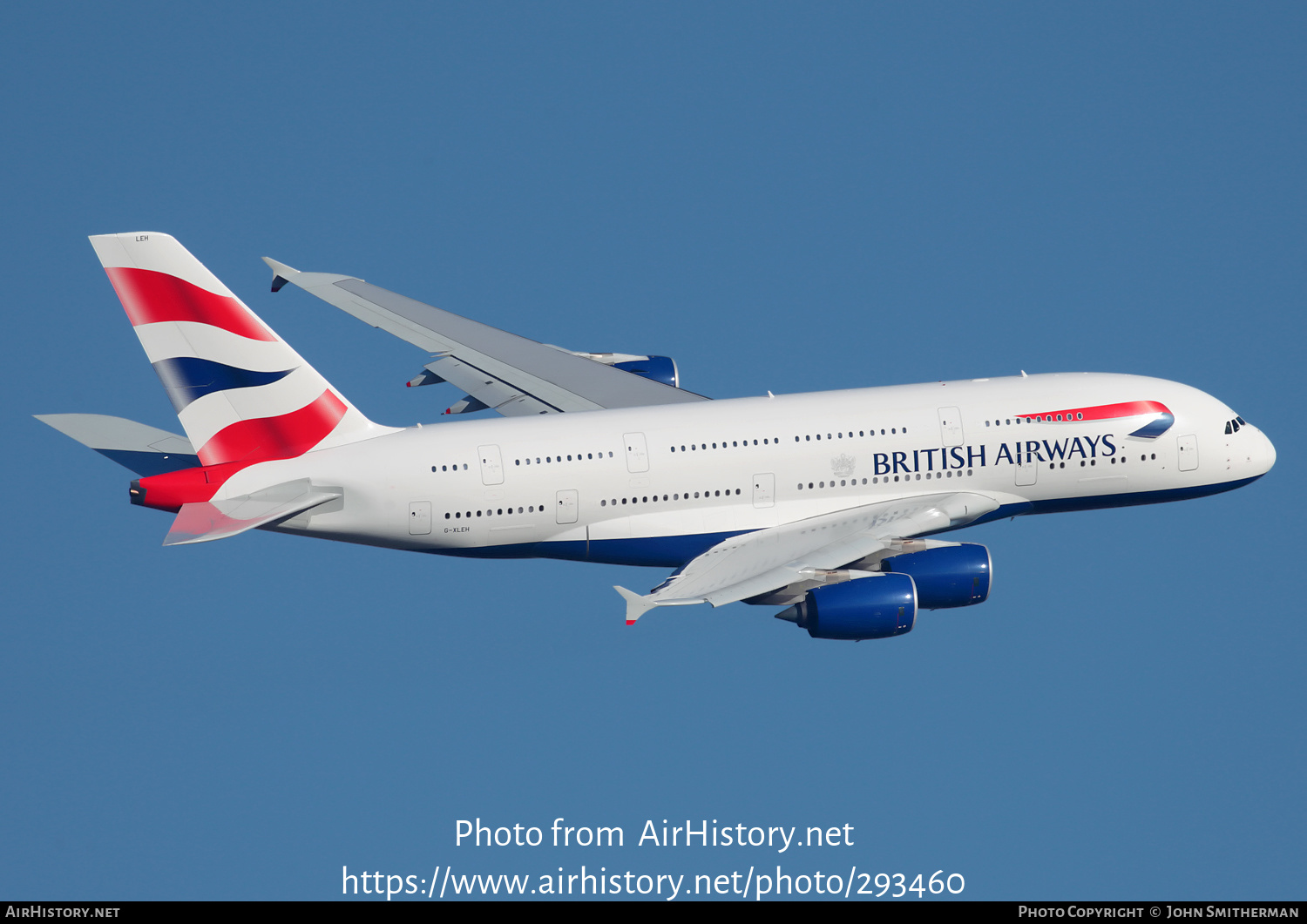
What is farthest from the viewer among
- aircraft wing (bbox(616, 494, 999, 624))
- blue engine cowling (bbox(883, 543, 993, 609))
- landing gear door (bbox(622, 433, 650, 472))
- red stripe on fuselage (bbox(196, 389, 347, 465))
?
landing gear door (bbox(622, 433, 650, 472))

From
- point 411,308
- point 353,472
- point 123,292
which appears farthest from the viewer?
point 411,308

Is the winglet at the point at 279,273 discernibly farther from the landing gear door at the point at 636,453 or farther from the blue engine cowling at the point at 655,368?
the landing gear door at the point at 636,453

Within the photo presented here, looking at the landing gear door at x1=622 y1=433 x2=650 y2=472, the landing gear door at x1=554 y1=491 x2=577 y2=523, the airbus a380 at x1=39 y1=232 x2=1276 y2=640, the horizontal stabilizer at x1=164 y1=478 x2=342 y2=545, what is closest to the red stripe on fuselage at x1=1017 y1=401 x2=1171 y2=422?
the airbus a380 at x1=39 y1=232 x2=1276 y2=640

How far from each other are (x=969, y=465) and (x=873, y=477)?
2276 mm

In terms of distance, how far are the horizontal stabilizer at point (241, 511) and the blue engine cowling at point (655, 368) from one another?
11.3 metres

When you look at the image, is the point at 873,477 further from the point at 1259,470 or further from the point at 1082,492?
the point at 1259,470

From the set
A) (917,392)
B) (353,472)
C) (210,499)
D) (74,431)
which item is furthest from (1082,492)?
(74,431)

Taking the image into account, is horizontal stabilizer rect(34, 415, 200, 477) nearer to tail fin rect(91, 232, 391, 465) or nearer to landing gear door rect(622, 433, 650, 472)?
tail fin rect(91, 232, 391, 465)

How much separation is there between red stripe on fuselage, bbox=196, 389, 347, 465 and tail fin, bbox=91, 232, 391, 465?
18 mm

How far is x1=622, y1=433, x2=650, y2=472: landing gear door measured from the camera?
123ft

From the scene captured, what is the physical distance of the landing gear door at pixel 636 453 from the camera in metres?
37.4

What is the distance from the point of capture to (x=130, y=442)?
3781 cm

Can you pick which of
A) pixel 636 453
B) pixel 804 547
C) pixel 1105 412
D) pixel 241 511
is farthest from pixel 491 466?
pixel 1105 412

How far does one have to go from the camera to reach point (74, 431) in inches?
1484
